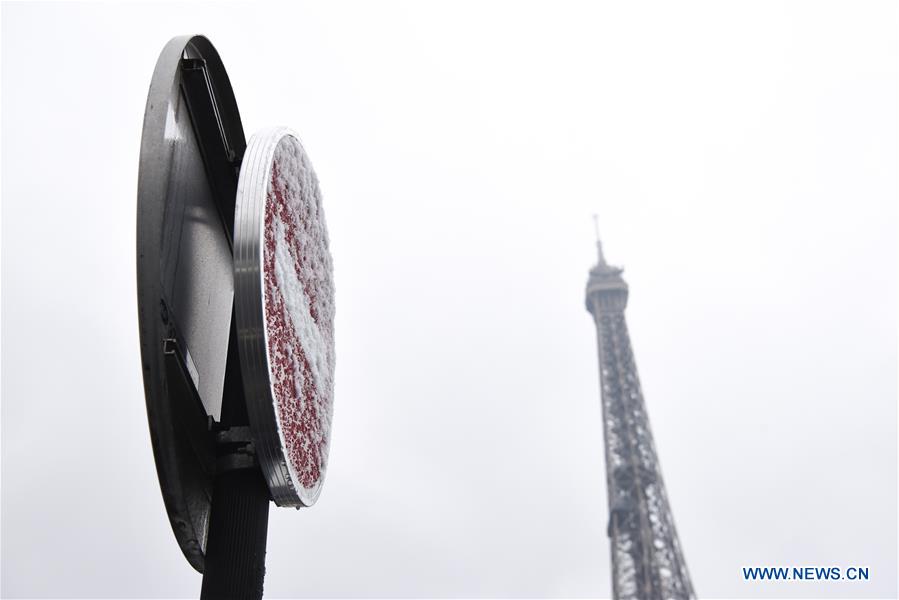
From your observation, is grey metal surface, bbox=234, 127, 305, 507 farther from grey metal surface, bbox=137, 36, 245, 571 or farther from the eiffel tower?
the eiffel tower

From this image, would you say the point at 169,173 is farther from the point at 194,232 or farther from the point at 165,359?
the point at 165,359

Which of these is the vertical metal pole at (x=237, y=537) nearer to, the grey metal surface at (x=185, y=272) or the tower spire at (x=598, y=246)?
the grey metal surface at (x=185, y=272)

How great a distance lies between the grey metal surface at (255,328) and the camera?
14.4ft

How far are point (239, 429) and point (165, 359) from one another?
1095 mm

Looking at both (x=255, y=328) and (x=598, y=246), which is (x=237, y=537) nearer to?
(x=255, y=328)

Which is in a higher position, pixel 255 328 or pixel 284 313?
pixel 284 313

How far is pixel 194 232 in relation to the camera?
528cm

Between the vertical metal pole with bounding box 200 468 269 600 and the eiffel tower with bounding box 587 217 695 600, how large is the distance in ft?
156

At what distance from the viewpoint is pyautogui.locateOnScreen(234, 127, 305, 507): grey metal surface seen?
14.4 feet

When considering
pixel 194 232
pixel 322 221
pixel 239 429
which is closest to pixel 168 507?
pixel 239 429

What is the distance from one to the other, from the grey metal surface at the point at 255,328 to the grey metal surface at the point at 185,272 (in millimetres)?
378

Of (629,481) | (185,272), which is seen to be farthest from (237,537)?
(629,481)

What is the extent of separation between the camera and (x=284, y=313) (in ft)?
16.6

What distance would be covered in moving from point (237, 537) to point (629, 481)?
171ft
